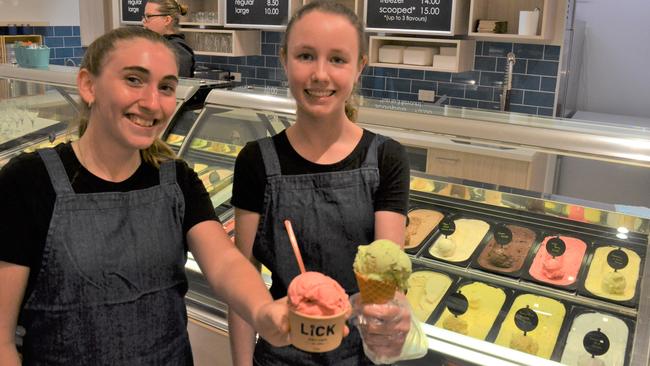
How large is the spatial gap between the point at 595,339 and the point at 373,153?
0.86m

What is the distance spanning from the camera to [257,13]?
19.0ft

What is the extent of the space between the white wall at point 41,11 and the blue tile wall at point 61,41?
91 mm

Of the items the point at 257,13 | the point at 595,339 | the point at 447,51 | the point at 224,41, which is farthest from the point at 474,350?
the point at 224,41

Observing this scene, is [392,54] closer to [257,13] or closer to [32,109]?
[257,13]

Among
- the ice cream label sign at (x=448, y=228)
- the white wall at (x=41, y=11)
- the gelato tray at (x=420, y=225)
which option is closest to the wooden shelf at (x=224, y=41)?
the white wall at (x=41, y=11)

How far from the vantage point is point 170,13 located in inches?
159

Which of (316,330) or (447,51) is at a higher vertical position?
(447,51)

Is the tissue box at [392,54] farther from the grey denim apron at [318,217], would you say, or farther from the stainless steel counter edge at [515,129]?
the grey denim apron at [318,217]

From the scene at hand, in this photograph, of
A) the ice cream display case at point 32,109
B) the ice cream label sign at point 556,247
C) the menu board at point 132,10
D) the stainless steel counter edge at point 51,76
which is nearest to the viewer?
the ice cream label sign at point 556,247

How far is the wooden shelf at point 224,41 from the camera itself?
6.03 m

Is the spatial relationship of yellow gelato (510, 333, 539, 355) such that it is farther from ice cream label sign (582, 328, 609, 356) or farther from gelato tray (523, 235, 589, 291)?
gelato tray (523, 235, 589, 291)

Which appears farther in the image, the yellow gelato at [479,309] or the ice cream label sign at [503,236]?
the ice cream label sign at [503,236]

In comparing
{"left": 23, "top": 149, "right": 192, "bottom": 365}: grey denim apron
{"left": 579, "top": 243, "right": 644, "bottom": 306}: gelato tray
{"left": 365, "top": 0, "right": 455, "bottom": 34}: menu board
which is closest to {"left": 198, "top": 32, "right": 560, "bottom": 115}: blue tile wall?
{"left": 365, "top": 0, "right": 455, "bottom": 34}: menu board

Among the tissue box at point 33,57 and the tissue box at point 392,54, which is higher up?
the tissue box at point 392,54
